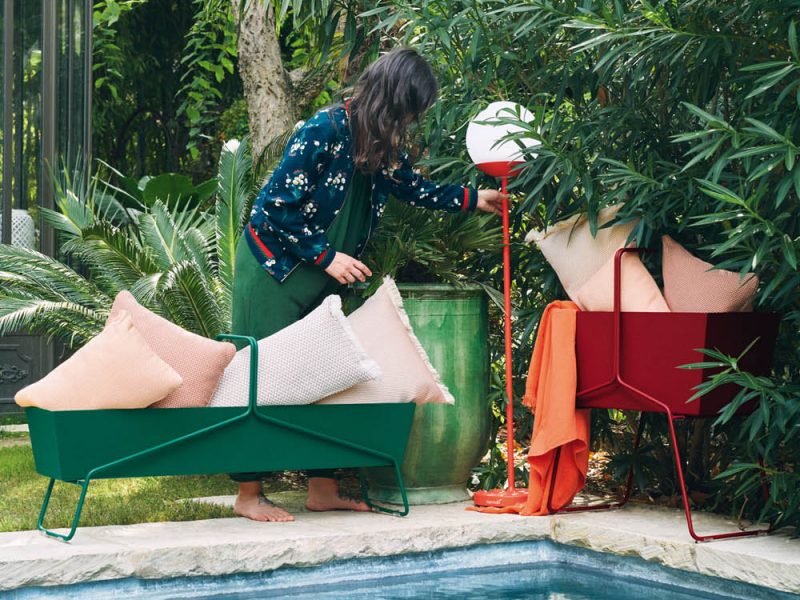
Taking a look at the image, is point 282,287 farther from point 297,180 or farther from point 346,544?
point 346,544

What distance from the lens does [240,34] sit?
7.37 meters

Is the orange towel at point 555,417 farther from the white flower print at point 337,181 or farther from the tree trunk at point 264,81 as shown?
→ the tree trunk at point 264,81

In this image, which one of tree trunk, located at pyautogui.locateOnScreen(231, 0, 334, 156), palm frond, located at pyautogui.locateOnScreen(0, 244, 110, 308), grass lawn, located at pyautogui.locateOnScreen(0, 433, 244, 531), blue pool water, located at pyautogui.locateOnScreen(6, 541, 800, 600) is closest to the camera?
blue pool water, located at pyautogui.locateOnScreen(6, 541, 800, 600)

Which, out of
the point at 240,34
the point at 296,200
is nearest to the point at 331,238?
the point at 296,200

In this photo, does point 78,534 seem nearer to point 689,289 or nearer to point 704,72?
point 689,289

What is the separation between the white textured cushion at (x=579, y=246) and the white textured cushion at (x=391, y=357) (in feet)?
1.96

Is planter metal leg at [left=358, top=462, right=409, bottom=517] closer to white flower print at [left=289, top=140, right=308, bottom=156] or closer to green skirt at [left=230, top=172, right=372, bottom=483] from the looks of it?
green skirt at [left=230, top=172, right=372, bottom=483]

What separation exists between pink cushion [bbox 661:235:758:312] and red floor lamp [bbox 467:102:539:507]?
620 millimetres

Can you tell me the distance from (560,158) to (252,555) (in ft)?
5.67

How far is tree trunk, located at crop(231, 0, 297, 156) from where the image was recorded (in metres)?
7.36

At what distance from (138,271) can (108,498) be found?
1318 millimetres

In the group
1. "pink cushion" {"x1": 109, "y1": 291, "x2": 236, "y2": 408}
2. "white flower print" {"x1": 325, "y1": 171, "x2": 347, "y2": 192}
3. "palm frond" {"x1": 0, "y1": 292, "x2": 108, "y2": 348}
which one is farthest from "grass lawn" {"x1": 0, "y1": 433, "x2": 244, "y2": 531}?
"white flower print" {"x1": 325, "y1": 171, "x2": 347, "y2": 192}

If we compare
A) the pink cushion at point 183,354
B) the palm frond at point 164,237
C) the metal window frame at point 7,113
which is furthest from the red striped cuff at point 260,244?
the metal window frame at point 7,113

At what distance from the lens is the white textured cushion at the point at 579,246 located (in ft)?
13.8
